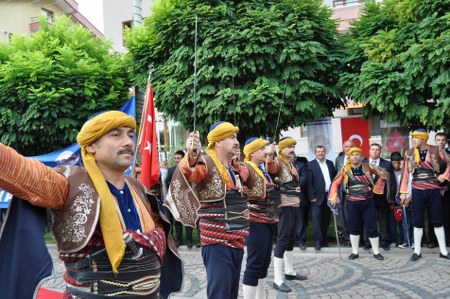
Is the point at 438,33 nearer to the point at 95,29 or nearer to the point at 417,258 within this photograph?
the point at 417,258

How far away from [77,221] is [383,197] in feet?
24.3

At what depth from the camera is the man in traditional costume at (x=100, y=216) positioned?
2102 millimetres

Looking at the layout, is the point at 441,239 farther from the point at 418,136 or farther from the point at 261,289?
the point at 261,289

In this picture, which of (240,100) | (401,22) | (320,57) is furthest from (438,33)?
(240,100)

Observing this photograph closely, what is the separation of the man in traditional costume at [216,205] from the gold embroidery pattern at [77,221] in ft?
4.58

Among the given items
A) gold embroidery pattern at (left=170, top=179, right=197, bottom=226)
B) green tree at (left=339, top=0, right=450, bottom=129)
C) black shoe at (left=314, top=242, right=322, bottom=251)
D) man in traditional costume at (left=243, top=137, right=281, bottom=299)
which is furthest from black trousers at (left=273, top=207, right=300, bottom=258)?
green tree at (left=339, top=0, right=450, bottom=129)

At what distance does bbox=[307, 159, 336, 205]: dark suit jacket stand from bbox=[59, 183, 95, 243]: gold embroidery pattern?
7096mm

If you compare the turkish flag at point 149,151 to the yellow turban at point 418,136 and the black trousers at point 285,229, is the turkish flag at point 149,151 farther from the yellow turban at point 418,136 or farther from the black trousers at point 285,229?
the yellow turban at point 418,136

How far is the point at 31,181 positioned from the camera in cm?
196

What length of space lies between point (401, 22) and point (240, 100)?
140 inches

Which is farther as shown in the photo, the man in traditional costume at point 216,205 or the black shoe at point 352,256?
the black shoe at point 352,256

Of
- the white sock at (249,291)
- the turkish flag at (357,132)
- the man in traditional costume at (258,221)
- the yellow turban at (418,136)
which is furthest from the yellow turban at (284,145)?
the turkish flag at (357,132)

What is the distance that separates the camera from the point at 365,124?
10.3 meters

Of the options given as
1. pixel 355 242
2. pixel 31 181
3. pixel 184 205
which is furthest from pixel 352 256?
pixel 31 181
